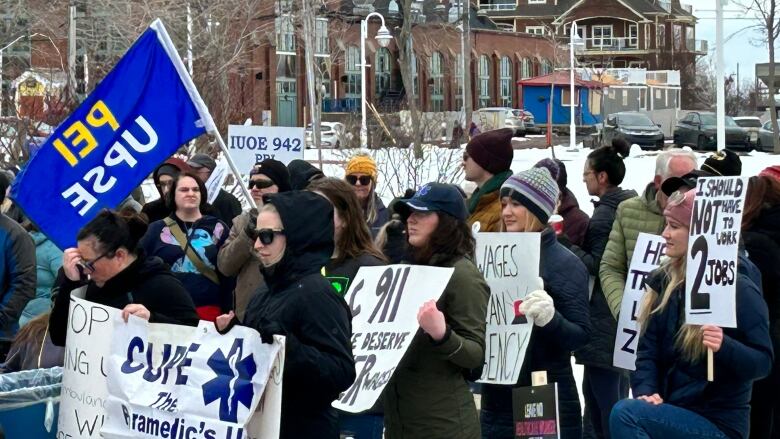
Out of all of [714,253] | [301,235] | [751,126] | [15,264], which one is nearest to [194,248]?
[15,264]

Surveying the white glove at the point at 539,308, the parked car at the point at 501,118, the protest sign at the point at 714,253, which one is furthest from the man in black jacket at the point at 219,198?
the parked car at the point at 501,118

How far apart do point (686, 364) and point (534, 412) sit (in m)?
0.77

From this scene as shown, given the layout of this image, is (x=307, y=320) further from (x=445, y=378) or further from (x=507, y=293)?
(x=507, y=293)

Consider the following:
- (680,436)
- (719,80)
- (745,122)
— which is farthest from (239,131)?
(745,122)

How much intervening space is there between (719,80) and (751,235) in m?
21.4

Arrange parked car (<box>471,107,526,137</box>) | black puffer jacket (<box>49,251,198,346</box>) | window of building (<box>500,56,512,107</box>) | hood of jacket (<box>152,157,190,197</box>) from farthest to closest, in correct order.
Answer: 1. window of building (<box>500,56,512,107</box>)
2. parked car (<box>471,107,526,137</box>)
3. hood of jacket (<box>152,157,190,197</box>)
4. black puffer jacket (<box>49,251,198,346</box>)

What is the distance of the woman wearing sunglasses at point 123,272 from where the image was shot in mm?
5805

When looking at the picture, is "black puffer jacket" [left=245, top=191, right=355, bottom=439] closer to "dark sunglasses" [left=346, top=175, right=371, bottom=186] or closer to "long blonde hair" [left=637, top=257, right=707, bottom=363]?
"long blonde hair" [left=637, top=257, right=707, bottom=363]

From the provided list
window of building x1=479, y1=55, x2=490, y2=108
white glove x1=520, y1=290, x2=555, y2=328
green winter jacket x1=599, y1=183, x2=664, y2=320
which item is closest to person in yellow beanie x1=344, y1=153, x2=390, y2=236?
green winter jacket x1=599, y1=183, x2=664, y2=320

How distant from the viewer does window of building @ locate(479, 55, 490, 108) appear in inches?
3804

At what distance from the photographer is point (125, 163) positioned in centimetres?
700

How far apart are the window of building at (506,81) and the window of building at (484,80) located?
170cm

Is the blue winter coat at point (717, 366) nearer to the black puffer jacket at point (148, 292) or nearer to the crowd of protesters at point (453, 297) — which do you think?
the crowd of protesters at point (453, 297)

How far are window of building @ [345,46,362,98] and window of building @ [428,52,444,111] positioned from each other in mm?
6337
